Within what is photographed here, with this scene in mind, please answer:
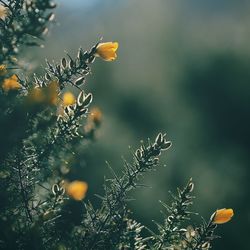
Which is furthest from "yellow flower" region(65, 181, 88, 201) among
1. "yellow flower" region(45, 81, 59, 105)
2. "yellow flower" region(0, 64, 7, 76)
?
"yellow flower" region(0, 64, 7, 76)

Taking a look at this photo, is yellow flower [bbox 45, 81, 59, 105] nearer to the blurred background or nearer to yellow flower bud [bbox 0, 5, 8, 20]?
yellow flower bud [bbox 0, 5, 8, 20]

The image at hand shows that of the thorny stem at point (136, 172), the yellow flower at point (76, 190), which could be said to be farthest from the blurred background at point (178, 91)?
the thorny stem at point (136, 172)

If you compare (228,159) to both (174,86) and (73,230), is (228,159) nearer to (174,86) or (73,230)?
(174,86)

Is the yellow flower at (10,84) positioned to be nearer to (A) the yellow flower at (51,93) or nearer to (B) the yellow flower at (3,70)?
(B) the yellow flower at (3,70)

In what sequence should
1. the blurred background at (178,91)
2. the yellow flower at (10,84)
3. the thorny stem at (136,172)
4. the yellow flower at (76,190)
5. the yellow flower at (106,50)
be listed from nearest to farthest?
the yellow flower at (10,84), the thorny stem at (136,172), the yellow flower at (106,50), the yellow flower at (76,190), the blurred background at (178,91)

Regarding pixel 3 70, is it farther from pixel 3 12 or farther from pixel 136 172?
pixel 136 172

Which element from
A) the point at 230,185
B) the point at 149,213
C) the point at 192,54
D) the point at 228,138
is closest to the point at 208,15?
the point at 192,54
